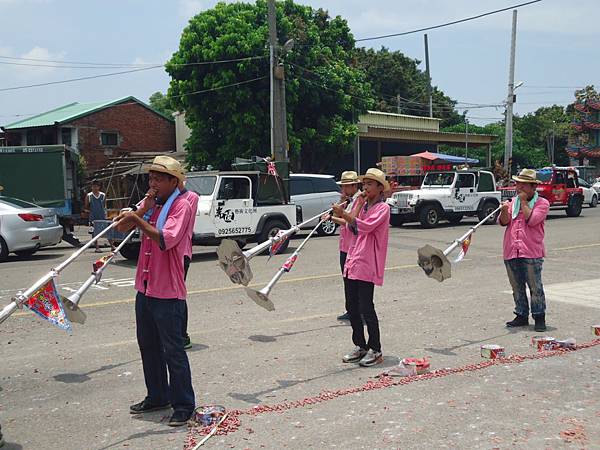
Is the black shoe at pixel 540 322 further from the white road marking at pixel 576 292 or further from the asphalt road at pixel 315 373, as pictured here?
the white road marking at pixel 576 292

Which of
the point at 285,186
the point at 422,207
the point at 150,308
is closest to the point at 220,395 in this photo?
the point at 150,308

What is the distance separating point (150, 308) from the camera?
463 cm

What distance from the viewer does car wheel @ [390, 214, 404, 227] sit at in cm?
2180

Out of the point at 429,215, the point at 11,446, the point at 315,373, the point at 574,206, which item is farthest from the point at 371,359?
the point at 574,206

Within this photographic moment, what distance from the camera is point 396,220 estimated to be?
2198 centimetres

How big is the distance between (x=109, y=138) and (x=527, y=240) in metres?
28.4

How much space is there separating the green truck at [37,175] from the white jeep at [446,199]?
10.2m

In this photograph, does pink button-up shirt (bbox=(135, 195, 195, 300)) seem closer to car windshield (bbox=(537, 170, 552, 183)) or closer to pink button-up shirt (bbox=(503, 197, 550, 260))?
pink button-up shirt (bbox=(503, 197, 550, 260))

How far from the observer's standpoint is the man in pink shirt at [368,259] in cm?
598

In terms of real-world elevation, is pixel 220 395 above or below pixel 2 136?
below

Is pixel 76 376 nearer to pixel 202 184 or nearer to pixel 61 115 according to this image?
pixel 202 184

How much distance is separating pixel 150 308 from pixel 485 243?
13.3 m

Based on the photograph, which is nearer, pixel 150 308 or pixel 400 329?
pixel 150 308

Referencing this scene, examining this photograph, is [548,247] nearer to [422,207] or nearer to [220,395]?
[422,207]
